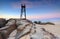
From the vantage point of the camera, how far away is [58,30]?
2.99 metres

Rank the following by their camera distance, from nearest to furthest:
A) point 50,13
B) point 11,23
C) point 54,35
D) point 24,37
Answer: point 54,35
point 24,37
point 50,13
point 11,23

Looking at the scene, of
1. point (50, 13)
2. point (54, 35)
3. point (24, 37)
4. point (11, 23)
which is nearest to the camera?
point (54, 35)

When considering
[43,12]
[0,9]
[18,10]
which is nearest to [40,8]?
[43,12]

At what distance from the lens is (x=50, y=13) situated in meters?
3.45

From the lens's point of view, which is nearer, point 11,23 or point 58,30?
point 58,30

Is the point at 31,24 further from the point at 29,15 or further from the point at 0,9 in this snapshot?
the point at 0,9

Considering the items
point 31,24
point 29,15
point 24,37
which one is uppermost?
point 29,15

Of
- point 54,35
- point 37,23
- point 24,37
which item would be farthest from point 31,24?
point 54,35

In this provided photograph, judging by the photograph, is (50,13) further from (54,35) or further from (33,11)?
(54,35)

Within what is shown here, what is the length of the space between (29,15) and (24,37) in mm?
857

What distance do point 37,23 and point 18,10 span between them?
0.63 metres

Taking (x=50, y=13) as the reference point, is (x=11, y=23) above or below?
below

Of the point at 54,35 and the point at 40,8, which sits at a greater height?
the point at 40,8

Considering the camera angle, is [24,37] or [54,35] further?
[24,37]
